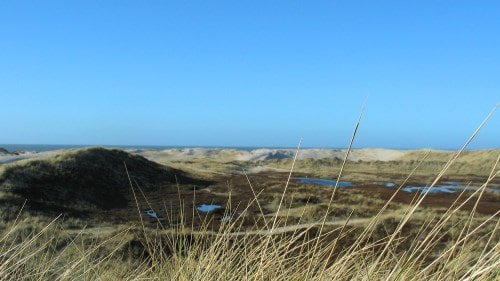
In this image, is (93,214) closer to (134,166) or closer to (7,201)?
(7,201)

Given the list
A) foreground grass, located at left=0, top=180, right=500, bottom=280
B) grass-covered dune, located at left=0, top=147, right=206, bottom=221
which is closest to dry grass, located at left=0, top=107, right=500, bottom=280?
foreground grass, located at left=0, top=180, right=500, bottom=280

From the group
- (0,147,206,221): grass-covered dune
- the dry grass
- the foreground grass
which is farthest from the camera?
(0,147,206,221): grass-covered dune

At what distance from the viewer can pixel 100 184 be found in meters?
26.6

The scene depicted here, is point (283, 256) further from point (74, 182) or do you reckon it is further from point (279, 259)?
point (74, 182)

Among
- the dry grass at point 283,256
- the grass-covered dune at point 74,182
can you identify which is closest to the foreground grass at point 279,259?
the dry grass at point 283,256

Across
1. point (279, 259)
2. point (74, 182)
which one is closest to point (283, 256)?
point (279, 259)

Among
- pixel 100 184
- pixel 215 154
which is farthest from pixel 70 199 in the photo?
pixel 215 154

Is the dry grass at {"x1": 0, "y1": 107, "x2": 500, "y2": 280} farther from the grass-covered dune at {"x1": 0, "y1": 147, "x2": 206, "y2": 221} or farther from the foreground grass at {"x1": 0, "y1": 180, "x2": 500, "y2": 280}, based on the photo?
the grass-covered dune at {"x1": 0, "y1": 147, "x2": 206, "y2": 221}

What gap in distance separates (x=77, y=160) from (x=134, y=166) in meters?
5.54

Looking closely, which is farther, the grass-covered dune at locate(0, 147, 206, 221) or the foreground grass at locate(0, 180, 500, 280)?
the grass-covered dune at locate(0, 147, 206, 221)

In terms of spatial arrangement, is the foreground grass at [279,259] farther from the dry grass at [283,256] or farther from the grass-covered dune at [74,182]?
the grass-covered dune at [74,182]

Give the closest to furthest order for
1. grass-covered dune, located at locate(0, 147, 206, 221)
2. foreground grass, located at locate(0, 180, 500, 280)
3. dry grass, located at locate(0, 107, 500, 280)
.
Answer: dry grass, located at locate(0, 107, 500, 280) < foreground grass, located at locate(0, 180, 500, 280) < grass-covered dune, located at locate(0, 147, 206, 221)

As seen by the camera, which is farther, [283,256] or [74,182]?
[74,182]

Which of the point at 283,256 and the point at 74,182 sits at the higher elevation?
the point at 283,256
